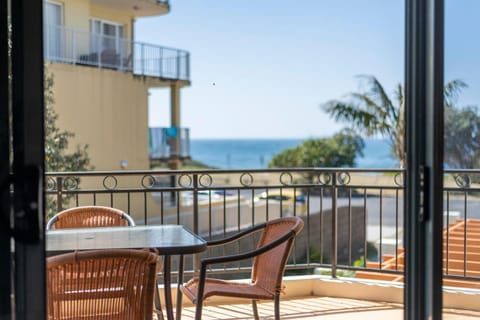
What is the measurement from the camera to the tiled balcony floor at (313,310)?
3.54 m

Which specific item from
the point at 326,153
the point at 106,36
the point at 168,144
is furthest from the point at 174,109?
the point at 326,153

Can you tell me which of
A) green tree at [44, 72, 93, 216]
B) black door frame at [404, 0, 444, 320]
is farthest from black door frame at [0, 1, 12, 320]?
green tree at [44, 72, 93, 216]

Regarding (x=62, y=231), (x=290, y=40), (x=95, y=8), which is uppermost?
(x=290, y=40)

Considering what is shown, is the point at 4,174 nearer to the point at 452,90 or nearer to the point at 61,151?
the point at 452,90

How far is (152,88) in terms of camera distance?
459 inches

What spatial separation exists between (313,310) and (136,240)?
1602 mm

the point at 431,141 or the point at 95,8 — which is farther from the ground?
the point at 95,8

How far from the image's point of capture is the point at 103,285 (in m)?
2.03

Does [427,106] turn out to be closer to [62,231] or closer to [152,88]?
[62,231]

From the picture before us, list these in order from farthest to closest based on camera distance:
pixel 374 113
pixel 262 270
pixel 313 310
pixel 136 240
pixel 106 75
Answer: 1. pixel 106 75
2. pixel 374 113
3. pixel 313 310
4. pixel 262 270
5. pixel 136 240


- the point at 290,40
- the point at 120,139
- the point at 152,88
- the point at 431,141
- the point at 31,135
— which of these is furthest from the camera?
the point at 290,40

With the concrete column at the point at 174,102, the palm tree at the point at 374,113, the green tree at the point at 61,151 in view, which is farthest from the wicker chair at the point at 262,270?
the concrete column at the point at 174,102

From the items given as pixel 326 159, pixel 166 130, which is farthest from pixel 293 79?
pixel 166 130

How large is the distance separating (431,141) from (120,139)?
913 centimetres
